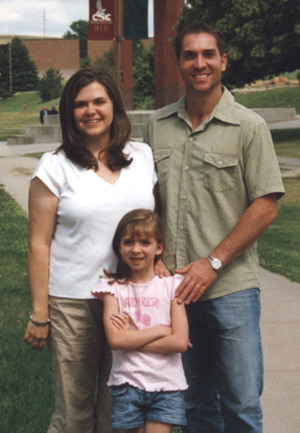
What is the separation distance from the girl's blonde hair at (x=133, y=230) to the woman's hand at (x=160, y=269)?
0.34ft

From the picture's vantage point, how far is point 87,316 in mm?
3023

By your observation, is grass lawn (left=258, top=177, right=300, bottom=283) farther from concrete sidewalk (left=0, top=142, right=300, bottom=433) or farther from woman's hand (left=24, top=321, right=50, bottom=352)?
woman's hand (left=24, top=321, right=50, bottom=352)

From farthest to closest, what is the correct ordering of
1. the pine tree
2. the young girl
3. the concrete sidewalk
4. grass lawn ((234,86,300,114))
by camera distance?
the pine tree < grass lawn ((234,86,300,114)) < the concrete sidewalk < the young girl

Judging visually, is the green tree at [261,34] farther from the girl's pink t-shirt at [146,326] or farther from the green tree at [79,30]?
the green tree at [79,30]

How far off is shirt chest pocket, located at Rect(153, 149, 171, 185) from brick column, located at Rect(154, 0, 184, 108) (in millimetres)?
30658

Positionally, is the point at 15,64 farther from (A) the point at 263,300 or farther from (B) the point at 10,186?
(A) the point at 263,300

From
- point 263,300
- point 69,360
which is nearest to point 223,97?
point 69,360

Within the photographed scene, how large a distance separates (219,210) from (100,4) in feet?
65.5

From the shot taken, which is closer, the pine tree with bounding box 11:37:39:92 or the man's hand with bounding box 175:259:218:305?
the man's hand with bounding box 175:259:218:305

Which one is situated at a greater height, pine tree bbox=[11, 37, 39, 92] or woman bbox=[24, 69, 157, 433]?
pine tree bbox=[11, 37, 39, 92]

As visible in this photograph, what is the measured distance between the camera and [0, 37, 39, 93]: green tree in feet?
285

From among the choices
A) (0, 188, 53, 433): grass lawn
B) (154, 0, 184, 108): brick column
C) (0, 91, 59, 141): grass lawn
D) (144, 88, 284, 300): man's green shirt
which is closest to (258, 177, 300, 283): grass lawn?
(0, 188, 53, 433): grass lawn

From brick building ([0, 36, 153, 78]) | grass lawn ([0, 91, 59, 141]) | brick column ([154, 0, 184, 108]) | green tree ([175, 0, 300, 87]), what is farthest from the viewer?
brick building ([0, 36, 153, 78])

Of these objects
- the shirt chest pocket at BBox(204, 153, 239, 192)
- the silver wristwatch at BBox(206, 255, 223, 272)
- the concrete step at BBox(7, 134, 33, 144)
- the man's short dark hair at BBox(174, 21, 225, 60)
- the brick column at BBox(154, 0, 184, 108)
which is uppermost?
the brick column at BBox(154, 0, 184, 108)
